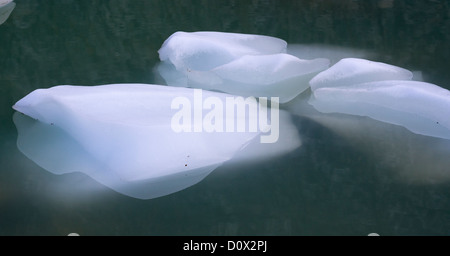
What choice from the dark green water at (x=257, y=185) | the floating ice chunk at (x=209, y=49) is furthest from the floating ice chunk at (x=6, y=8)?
the floating ice chunk at (x=209, y=49)

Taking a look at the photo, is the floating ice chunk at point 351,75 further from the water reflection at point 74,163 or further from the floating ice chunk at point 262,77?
the water reflection at point 74,163

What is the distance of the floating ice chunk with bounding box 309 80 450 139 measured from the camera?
281cm

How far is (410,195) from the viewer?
7.87 feet

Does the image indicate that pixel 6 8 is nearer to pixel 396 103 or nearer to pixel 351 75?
pixel 351 75

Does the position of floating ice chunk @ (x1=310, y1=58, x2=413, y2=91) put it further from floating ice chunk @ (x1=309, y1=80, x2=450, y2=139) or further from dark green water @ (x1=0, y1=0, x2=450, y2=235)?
dark green water @ (x1=0, y1=0, x2=450, y2=235)

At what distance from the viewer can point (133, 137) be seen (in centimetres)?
246

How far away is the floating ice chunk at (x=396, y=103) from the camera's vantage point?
2.81m

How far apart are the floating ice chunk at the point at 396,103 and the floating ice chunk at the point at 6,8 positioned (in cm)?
262

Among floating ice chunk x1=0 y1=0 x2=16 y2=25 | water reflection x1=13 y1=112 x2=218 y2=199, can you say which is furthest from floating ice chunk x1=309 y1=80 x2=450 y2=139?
floating ice chunk x1=0 y1=0 x2=16 y2=25

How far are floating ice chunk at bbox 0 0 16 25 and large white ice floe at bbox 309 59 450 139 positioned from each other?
2.59 meters

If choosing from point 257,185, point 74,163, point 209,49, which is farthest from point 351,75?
point 74,163

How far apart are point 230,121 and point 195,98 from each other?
0.71 feet
